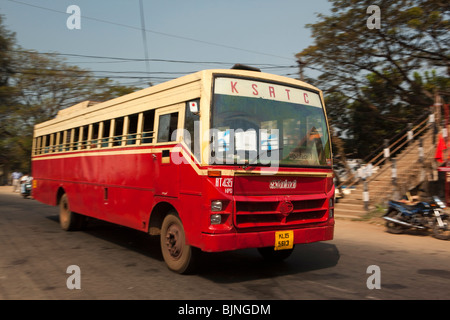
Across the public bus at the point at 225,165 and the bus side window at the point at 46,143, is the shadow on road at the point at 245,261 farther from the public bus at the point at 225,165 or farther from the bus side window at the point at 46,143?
the bus side window at the point at 46,143

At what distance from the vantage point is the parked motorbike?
29.5ft

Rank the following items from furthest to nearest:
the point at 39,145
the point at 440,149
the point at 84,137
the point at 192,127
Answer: the point at 39,145
the point at 440,149
the point at 84,137
the point at 192,127

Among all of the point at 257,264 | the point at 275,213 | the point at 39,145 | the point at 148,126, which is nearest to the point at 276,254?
the point at 257,264

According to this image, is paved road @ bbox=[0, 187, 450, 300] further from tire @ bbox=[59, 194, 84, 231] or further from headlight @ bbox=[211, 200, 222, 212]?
headlight @ bbox=[211, 200, 222, 212]

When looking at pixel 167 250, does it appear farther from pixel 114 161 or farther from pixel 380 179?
pixel 380 179

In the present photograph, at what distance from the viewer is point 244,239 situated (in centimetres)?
520

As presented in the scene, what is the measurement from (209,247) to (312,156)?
2.14m

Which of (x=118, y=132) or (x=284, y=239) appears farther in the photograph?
(x=118, y=132)

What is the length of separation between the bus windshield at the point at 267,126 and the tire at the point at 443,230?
437cm

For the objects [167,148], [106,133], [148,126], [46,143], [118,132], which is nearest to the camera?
[167,148]

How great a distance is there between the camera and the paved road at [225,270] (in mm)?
4945

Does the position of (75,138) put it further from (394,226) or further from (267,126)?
(394,226)

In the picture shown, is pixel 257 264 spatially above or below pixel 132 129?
below

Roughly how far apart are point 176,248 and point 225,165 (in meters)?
1.55
